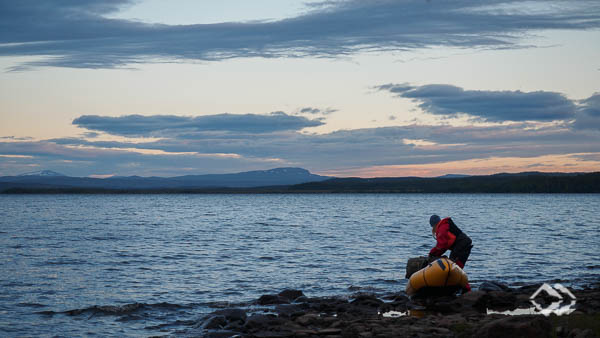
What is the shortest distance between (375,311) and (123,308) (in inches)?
294

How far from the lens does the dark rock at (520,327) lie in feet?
36.1

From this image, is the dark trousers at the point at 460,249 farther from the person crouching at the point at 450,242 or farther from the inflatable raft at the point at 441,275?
the inflatable raft at the point at 441,275

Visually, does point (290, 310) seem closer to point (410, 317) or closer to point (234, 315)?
point (234, 315)

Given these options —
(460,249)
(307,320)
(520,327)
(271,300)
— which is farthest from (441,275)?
(520,327)

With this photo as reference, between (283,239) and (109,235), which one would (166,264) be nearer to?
(283,239)

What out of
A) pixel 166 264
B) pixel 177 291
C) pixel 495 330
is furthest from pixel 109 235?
pixel 495 330

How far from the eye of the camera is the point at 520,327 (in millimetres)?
11047

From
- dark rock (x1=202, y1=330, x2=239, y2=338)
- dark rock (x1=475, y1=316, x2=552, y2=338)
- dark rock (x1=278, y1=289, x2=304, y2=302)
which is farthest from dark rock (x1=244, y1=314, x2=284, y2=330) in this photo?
dark rock (x1=475, y1=316, x2=552, y2=338)

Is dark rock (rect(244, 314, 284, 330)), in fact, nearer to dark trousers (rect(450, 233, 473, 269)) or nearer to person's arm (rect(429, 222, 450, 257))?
person's arm (rect(429, 222, 450, 257))

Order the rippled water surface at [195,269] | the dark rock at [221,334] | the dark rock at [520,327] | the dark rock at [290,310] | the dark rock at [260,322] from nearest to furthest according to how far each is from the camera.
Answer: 1. the dark rock at [520,327]
2. the dark rock at [221,334]
3. the dark rock at [260,322]
4. the dark rock at [290,310]
5. the rippled water surface at [195,269]

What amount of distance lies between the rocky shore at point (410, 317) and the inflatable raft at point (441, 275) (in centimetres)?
42

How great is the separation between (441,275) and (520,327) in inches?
243

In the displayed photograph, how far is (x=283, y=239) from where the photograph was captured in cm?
4328

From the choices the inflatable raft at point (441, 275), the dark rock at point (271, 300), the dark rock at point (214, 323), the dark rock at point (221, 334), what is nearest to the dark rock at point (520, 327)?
the dark rock at point (221, 334)
